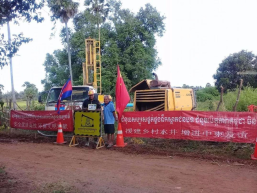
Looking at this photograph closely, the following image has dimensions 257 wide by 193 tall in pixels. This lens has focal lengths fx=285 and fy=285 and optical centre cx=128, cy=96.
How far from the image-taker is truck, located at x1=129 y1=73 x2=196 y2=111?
11.4 meters

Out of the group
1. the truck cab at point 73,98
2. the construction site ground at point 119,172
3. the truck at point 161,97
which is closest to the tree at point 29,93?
the truck cab at point 73,98

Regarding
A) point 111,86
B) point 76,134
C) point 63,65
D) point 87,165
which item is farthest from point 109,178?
point 63,65

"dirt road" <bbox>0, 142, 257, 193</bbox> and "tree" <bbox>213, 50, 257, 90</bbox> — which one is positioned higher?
"tree" <bbox>213, 50, 257, 90</bbox>

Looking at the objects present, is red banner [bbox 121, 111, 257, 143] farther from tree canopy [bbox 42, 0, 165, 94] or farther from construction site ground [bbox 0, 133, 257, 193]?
tree canopy [bbox 42, 0, 165, 94]

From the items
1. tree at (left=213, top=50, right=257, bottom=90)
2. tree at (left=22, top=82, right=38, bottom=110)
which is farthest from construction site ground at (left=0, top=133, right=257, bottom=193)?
tree at (left=213, top=50, right=257, bottom=90)

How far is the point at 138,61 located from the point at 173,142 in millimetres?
17868

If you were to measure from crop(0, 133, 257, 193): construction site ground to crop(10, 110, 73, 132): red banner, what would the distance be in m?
2.02

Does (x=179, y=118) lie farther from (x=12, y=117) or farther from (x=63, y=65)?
(x=63, y=65)

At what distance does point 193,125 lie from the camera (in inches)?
361

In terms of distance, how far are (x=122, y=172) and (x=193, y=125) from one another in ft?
10.8

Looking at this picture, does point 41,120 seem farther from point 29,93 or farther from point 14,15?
point 29,93

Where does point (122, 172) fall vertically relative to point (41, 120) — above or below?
below

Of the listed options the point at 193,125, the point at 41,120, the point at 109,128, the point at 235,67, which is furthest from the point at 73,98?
the point at 235,67

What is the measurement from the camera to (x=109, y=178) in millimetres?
6426
